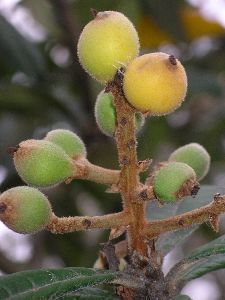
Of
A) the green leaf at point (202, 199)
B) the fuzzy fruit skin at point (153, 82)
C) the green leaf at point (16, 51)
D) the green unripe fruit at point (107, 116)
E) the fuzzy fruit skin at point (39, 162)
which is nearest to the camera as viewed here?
the fuzzy fruit skin at point (153, 82)

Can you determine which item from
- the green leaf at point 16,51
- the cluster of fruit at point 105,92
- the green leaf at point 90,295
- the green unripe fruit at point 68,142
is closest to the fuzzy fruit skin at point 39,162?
the cluster of fruit at point 105,92

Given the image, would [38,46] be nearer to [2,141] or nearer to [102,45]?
[2,141]

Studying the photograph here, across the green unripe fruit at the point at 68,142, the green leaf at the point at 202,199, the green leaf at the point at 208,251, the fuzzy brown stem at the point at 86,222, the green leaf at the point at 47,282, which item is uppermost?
the green leaf at the point at 202,199

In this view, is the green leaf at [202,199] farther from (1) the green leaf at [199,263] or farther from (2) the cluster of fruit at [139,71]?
(2) the cluster of fruit at [139,71]

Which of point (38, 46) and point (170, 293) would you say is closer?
point (170, 293)

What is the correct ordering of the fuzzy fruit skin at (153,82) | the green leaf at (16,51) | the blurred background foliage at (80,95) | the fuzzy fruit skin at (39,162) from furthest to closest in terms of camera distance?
the blurred background foliage at (80,95) < the green leaf at (16,51) < the fuzzy fruit skin at (39,162) < the fuzzy fruit skin at (153,82)

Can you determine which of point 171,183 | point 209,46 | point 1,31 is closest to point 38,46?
point 1,31

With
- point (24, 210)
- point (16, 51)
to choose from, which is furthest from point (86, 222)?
point (16, 51)
